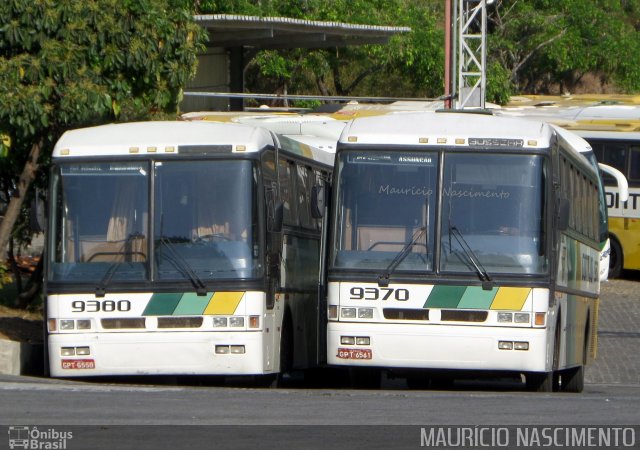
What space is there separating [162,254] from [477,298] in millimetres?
3099

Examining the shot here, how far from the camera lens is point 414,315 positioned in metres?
11.9

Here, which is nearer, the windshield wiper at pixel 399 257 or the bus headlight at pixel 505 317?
the bus headlight at pixel 505 317

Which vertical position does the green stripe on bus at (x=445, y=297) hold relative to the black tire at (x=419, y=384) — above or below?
above

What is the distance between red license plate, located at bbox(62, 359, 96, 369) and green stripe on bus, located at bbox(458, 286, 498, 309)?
363 centimetres

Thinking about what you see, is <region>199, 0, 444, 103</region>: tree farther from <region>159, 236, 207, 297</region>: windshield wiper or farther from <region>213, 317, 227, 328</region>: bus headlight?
<region>213, 317, 227, 328</region>: bus headlight

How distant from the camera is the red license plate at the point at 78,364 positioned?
12078 millimetres

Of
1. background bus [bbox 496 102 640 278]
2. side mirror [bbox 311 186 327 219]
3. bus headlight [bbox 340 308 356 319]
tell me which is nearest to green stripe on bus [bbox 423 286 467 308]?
bus headlight [bbox 340 308 356 319]

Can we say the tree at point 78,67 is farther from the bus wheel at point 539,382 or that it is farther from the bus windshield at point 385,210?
the bus wheel at point 539,382

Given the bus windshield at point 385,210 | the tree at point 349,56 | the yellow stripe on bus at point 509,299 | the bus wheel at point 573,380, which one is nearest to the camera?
the yellow stripe on bus at point 509,299

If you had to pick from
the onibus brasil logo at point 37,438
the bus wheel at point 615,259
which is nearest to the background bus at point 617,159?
the bus wheel at point 615,259

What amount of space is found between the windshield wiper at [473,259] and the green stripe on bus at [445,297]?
0.20m

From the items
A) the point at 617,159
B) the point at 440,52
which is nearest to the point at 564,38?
the point at 440,52

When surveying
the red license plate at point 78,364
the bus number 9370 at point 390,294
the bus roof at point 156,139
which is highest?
the bus roof at point 156,139

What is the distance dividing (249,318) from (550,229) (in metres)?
3.03
